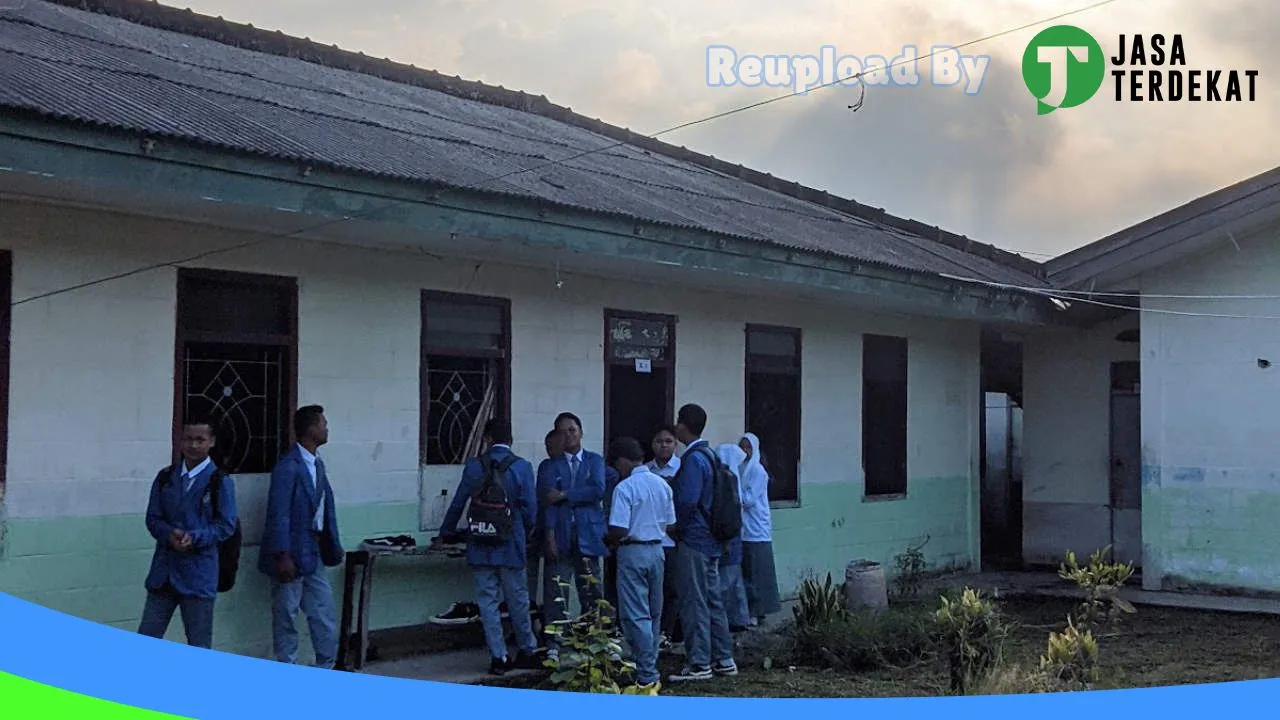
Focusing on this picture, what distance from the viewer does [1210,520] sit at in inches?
522

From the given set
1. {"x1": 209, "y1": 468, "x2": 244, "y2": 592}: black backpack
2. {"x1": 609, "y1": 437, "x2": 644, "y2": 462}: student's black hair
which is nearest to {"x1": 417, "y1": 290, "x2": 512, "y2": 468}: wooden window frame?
{"x1": 609, "y1": 437, "x2": 644, "y2": 462}: student's black hair

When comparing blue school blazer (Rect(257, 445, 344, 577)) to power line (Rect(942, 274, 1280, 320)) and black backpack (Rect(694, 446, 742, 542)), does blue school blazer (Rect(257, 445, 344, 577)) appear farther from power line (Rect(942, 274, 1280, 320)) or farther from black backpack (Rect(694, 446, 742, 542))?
power line (Rect(942, 274, 1280, 320))

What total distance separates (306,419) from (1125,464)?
32.6 ft

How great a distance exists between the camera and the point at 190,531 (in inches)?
283

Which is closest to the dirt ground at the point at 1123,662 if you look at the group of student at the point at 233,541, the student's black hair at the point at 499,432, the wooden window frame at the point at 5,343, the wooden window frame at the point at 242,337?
the group of student at the point at 233,541

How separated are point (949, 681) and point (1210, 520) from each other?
6.05m

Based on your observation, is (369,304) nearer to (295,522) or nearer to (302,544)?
(295,522)

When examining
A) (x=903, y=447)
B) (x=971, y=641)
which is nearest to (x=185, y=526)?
(x=971, y=641)

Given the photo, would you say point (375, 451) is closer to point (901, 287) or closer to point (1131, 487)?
point (901, 287)

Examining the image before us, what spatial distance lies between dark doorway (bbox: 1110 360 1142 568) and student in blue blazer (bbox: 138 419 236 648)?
34.9 ft

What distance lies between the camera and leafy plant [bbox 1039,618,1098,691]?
7.32 meters

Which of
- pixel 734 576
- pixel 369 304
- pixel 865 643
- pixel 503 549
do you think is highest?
pixel 369 304

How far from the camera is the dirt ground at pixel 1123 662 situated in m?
8.50

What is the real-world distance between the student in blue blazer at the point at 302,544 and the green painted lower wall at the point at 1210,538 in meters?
8.61
